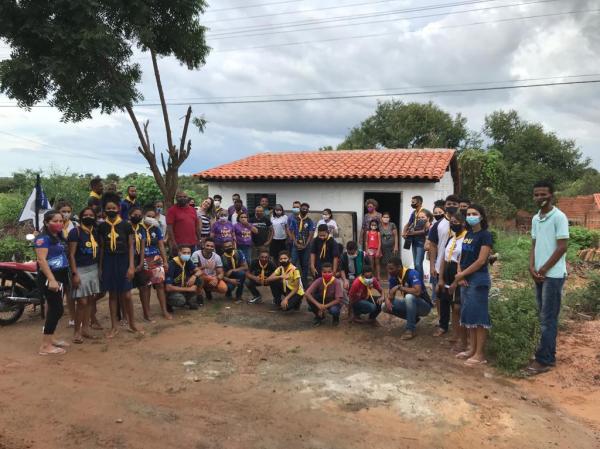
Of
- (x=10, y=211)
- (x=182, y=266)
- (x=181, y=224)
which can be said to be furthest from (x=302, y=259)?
(x=10, y=211)

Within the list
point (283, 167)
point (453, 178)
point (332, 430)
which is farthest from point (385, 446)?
point (453, 178)

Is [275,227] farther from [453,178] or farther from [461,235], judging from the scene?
[453,178]

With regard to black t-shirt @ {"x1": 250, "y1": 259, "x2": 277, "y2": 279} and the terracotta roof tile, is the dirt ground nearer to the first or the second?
black t-shirt @ {"x1": 250, "y1": 259, "x2": 277, "y2": 279}

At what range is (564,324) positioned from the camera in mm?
6355

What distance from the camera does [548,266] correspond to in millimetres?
4742

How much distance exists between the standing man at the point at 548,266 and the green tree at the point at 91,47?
898 centimetres

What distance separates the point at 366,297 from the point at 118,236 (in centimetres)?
339

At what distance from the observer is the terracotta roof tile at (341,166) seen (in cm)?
1111

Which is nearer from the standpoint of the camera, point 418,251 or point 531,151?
point 418,251

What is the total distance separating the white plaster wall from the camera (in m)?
10.9

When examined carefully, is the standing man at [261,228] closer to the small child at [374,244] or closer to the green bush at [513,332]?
the small child at [374,244]

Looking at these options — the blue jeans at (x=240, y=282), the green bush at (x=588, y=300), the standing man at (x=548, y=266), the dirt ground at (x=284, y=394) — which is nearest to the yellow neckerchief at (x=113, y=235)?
the dirt ground at (x=284, y=394)

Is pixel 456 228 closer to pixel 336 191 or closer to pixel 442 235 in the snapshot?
pixel 442 235

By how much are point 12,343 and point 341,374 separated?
13.3ft
